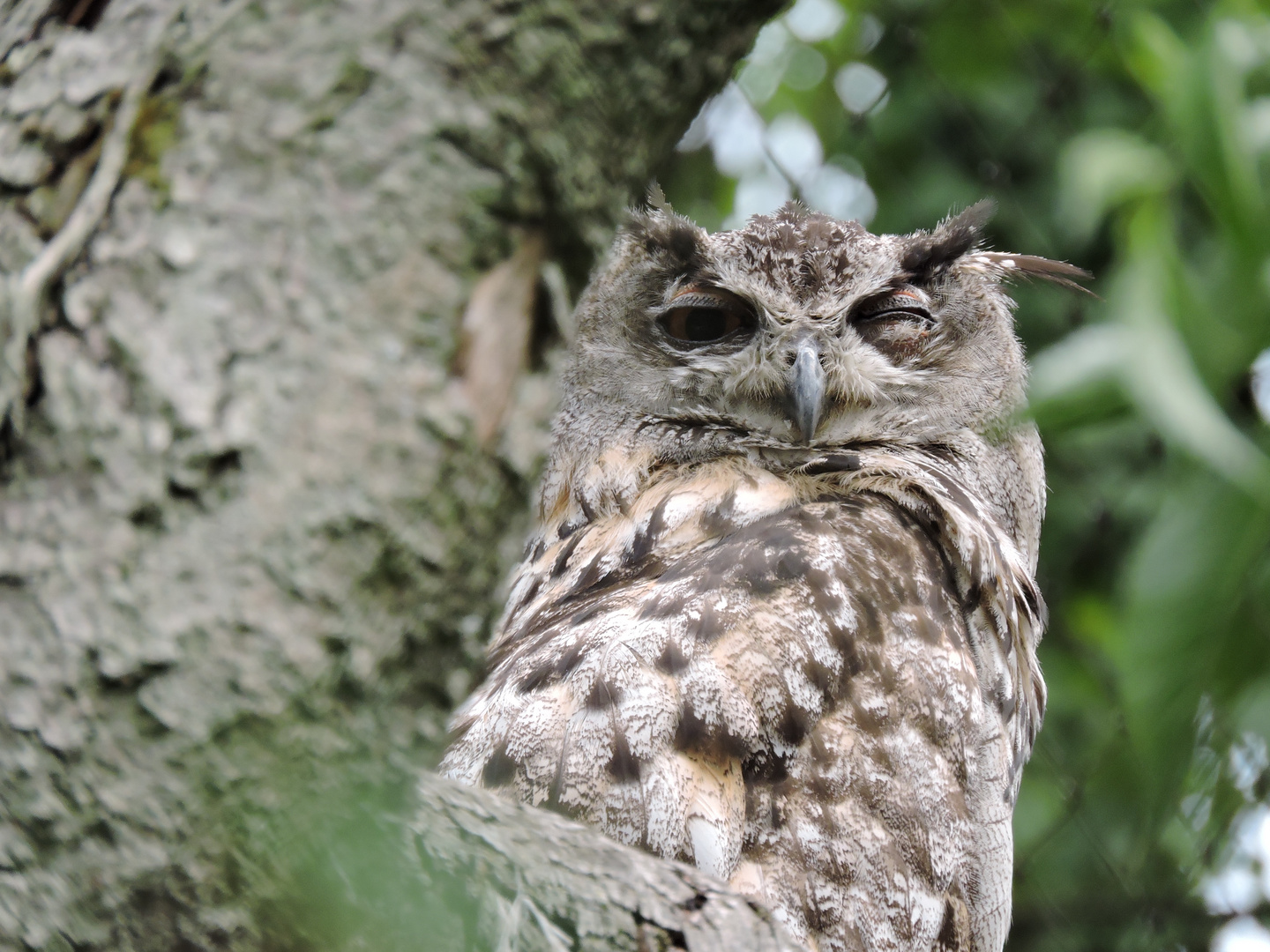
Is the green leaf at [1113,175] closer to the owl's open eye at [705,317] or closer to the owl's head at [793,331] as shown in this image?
the owl's head at [793,331]

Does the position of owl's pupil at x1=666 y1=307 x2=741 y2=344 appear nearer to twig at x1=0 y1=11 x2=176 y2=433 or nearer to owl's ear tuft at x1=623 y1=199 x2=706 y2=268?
owl's ear tuft at x1=623 y1=199 x2=706 y2=268

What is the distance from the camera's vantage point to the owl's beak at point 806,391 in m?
1.55

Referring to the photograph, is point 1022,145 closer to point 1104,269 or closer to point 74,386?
point 1104,269

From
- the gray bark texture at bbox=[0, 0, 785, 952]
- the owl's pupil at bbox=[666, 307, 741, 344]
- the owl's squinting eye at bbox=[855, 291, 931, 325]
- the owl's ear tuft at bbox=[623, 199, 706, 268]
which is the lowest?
the gray bark texture at bbox=[0, 0, 785, 952]

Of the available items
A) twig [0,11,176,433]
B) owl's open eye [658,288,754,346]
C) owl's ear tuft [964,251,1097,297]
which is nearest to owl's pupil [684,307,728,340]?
owl's open eye [658,288,754,346]

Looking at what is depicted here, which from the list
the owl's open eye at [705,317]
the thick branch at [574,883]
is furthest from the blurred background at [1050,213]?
the thick branch at [574,883]

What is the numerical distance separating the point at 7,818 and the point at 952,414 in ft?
4.93

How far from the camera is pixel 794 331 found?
165cm

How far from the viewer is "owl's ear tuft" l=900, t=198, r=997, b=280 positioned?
68.4 inches

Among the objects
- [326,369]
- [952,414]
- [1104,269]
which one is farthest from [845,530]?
[1104,269]

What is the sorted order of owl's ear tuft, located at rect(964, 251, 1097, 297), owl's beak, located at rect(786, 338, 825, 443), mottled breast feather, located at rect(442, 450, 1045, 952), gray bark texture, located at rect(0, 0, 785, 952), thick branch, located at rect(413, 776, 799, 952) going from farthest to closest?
owl's ear tuft, located at rect(964, 251, 1097, 297), owl's beak, located at rect(786, 338, 825, 443), mottled breast feather, located at rect(442, 450, 1045, 952), thick branch, located at rect(413, 776, 799, 952), gray bark texture, located at rect(0, 0, 785, 952)

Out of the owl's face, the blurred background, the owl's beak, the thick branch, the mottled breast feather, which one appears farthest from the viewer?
the blurred background

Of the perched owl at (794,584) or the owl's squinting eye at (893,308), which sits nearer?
the perched owl at (794,584)

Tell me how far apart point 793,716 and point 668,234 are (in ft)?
2.72
